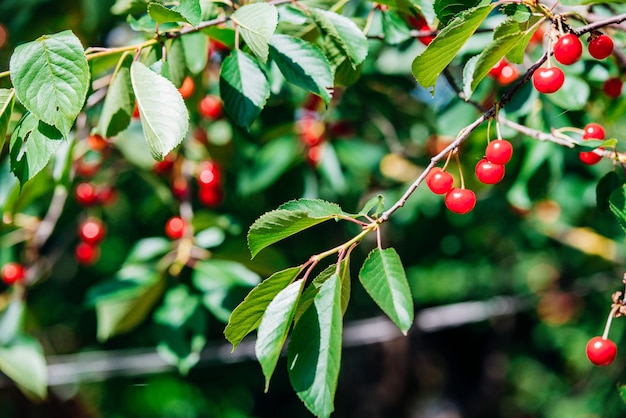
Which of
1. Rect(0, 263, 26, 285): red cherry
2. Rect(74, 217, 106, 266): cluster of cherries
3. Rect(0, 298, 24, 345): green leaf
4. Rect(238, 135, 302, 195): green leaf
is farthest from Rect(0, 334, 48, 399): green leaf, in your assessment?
Rect(238, 135, 302, 195): green leaf

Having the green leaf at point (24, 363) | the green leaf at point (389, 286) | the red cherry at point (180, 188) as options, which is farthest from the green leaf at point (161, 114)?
the green leaf at point (24, 363)

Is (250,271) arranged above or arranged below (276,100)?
below

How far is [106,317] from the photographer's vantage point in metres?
1.60

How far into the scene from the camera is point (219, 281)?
1539 millimetres

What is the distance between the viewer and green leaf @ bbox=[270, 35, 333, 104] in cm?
104

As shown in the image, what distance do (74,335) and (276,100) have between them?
279cm

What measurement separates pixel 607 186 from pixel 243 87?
0.64m

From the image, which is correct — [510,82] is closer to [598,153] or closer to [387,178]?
[598,153]

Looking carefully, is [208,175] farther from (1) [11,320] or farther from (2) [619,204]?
(2) [619,204]

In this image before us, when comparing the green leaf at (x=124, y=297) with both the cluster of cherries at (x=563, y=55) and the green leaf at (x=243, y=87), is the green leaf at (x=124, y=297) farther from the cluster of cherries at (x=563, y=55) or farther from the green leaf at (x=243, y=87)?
the cluster of cherries at (x=563, y=55)

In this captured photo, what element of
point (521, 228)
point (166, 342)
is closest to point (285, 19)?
point (166, 342)

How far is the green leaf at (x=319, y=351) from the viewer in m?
0.81

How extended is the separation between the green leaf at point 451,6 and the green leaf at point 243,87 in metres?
0.32

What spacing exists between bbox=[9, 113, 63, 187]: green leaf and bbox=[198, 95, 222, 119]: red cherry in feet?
3.35
